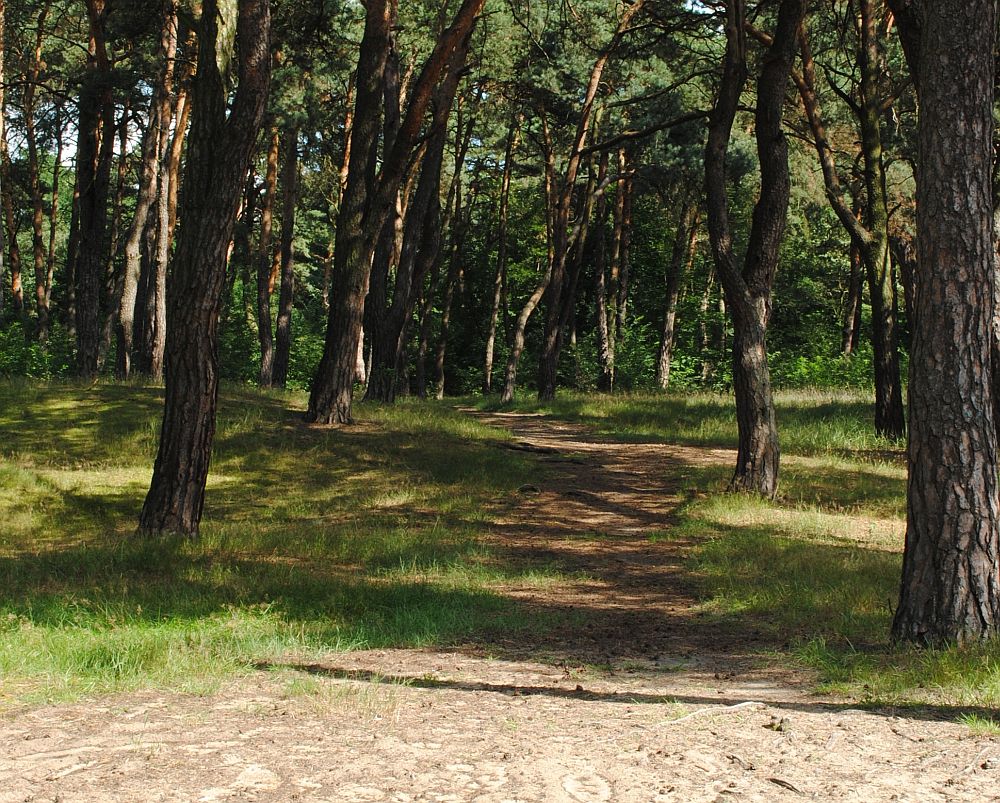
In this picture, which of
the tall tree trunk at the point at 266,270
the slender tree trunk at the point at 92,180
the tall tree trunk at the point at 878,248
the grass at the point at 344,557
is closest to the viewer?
the grass at the point at 344,557

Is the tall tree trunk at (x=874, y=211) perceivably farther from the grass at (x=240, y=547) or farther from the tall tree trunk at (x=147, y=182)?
the tall tree trunk at (x=147, y=182)

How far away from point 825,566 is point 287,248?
757 inches

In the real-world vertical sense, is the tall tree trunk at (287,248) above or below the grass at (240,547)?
above

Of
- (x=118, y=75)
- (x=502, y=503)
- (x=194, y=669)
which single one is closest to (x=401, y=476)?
(x=502, y=503)

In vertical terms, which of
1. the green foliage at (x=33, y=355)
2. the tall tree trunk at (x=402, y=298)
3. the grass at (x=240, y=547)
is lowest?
the grass at (x=240, y=547)

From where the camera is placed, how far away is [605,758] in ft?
13.1

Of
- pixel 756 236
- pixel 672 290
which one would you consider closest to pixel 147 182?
pixel 756 236

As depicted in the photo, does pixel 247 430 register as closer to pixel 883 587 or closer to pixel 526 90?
Answer: pixel 883 587

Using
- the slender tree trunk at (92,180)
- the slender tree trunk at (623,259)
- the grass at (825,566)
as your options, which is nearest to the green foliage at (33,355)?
the slender tree trunk at (92,180)

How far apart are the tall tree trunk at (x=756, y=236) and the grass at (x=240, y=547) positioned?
3.11 metres

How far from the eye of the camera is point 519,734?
14.3 ft

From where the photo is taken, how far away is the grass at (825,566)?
5328 millimetres

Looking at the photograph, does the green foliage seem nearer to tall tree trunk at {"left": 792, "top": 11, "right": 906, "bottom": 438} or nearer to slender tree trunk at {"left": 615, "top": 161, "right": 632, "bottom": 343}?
tall tree trunk at {"left": 792, "top": 11, "right": 906, "bottom": 438}

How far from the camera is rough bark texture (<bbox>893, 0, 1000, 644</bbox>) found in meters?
5.92
